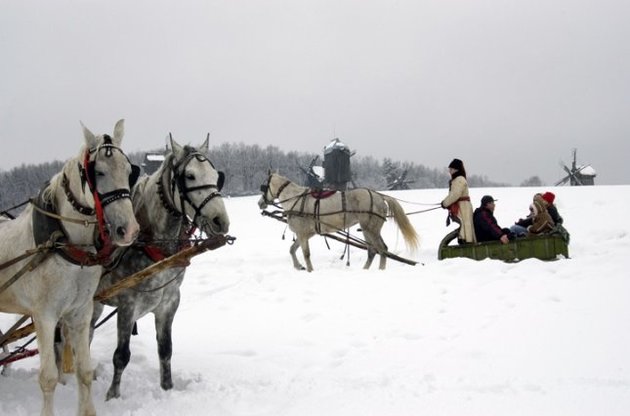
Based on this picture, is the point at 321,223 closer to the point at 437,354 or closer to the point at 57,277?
the point at 437,354

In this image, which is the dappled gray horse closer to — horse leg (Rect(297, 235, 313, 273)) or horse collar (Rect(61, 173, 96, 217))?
horse collar (Rect(61, 173, 96, 217))

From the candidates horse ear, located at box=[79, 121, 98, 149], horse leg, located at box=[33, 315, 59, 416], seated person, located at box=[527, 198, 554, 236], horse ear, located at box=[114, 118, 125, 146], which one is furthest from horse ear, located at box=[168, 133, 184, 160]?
seated person, located at box=[527, 198, 554, 236]

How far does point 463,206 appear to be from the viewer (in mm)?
9562

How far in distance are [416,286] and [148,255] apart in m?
4.40

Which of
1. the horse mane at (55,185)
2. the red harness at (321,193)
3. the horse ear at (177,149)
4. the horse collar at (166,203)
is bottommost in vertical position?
the red harness at (321,193)

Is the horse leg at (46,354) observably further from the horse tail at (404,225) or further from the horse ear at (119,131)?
the horse tail at (404,225)

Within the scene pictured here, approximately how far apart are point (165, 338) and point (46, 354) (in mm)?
1268

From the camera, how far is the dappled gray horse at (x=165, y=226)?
4.02m

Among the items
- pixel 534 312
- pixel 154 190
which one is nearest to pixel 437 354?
pixel 534 312

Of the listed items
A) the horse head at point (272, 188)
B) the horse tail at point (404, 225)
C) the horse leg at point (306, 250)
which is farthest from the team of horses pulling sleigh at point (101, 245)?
the horse head at point (272, 188)

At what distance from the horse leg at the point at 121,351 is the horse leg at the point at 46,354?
0.77 metres

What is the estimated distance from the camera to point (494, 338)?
489cm

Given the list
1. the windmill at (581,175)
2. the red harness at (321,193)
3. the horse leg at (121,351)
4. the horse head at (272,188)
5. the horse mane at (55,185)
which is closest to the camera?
the horse mane at (55,185)

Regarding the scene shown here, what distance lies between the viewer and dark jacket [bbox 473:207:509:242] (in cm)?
937
